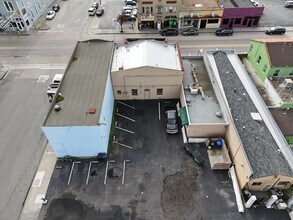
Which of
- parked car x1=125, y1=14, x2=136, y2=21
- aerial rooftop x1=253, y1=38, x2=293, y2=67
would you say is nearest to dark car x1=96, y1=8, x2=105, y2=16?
parked car x1=125, y1=14, x2=136, y2=21

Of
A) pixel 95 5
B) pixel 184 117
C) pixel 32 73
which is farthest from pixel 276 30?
pixel 32 73

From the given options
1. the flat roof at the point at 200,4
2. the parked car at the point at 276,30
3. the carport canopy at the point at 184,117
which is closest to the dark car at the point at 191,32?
the flat roof at the point at 200,4

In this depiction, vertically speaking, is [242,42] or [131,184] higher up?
[242,42]

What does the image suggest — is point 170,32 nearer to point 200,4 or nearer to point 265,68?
point 200,4

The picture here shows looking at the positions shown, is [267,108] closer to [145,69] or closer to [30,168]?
[145,69]

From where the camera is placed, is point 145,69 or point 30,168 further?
point 145,69

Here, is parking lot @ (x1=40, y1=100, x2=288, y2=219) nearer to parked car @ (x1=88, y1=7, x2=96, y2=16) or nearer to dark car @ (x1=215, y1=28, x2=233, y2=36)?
dark car @ (x1=215, y1=28, x2=233, y2=36)

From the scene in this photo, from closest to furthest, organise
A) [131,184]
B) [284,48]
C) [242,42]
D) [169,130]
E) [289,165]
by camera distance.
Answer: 1. [289,165]
2. [131,184]
3. [169,130]
4. [284,48]
5. [242,42]

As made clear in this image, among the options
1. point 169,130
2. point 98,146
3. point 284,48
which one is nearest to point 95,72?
point 98,146
